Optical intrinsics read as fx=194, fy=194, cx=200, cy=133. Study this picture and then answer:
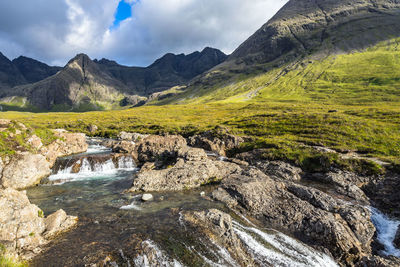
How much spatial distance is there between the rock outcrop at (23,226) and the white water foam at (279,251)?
632 inches

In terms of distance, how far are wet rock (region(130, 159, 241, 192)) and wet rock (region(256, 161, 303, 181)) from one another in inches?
222

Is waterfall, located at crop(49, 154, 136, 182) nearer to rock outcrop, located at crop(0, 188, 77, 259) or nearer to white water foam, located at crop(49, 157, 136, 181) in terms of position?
white water foam, located at crop(49, 157, 136, 181)

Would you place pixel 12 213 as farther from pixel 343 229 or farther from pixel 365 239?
pixel 365 239

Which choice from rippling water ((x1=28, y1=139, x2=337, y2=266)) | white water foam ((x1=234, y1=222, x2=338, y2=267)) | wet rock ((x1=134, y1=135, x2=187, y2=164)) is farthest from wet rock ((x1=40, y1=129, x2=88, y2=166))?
white water foam ((x1=234, y1=222, x2=338, y2=267))

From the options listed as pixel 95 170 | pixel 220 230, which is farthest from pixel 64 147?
pixel 220 230

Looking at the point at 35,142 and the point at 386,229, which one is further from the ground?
the point at 35,142

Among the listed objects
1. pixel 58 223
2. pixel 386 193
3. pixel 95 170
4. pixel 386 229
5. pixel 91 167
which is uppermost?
Result: pixel 58 223

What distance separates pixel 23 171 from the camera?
100ft

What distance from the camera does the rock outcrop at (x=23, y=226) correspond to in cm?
1396

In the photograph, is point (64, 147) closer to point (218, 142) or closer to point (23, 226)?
point (218, 142)

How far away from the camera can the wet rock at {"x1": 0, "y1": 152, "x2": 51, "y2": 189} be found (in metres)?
29.1

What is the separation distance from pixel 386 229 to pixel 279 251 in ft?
40.8

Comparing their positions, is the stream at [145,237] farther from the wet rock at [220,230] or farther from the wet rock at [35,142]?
the wet rock at [35,142]

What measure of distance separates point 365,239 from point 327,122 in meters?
46.4
